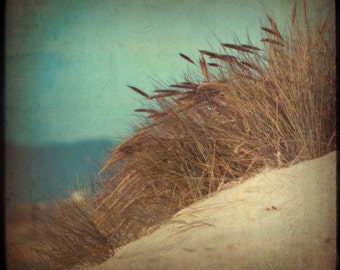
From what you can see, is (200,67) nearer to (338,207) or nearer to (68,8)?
(68,8)

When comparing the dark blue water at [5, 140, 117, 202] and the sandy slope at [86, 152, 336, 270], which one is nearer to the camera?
the sandy slope at [86, 152, 336, 270]

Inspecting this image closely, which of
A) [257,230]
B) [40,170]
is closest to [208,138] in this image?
[257,230]

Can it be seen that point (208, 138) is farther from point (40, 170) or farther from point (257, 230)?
point (40, 170)

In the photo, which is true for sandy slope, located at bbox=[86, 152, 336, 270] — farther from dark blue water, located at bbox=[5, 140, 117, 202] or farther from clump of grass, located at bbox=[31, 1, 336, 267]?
dark blue water, located at bbox=[5, 140, 117, 202]

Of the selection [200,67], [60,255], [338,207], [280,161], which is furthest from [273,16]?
[60,255]

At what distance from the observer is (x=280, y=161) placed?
370 cm

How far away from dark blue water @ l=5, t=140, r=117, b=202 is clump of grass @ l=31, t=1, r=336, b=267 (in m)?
0.18

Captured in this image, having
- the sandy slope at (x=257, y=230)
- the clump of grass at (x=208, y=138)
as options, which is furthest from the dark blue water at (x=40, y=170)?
the sandy slope at (x=257, y=230)

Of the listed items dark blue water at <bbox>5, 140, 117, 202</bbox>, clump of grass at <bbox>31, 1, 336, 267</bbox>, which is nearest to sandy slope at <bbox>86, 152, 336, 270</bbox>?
clump of grass at <bbox>31, 1, 336, 267</bbox>

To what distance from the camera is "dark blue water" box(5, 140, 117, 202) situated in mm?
3703

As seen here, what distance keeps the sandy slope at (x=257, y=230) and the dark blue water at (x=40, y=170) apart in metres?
0.69

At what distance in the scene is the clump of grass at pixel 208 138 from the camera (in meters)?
3.73

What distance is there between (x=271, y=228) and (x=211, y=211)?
1.44 feet

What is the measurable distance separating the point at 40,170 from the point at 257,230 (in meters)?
1.64
